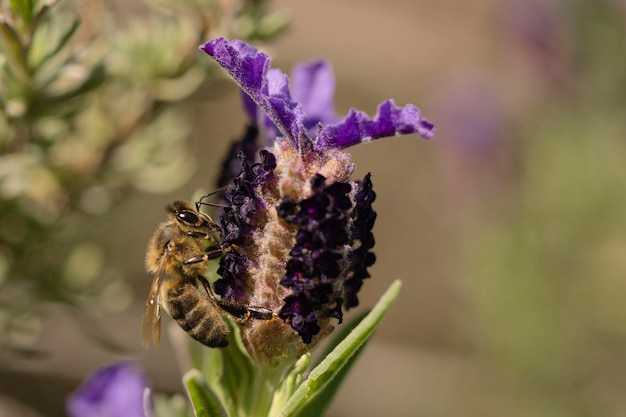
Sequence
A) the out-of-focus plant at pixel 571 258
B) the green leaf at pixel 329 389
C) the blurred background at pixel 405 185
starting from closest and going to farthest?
the green leaf at pixel 329 389 → the blurred background at pixel 405 185 → the out-of-focus plant at pixel 571 258

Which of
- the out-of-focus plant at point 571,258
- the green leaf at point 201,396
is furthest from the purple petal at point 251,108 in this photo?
the out-of-focus plant at point 571,258

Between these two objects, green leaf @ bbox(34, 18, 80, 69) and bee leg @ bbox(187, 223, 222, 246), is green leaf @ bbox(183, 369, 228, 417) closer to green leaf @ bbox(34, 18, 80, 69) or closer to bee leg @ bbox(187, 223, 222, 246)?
bee leg @ bbox(187, 223, 222, 246)

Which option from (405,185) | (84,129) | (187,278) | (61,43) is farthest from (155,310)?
(405,185)


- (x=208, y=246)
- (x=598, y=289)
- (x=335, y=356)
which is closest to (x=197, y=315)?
(x=208, y=246)

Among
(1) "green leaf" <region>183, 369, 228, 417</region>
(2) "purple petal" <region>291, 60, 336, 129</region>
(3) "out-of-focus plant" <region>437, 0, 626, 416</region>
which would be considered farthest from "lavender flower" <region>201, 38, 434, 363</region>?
(3) "out-of-focus plant" <region>437, 0, 626, 416</region>

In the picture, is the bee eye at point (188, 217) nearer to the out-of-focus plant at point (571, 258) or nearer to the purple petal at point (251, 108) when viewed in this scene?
the purple petal at point (251, 108)

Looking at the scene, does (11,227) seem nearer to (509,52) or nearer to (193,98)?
(193,98)
